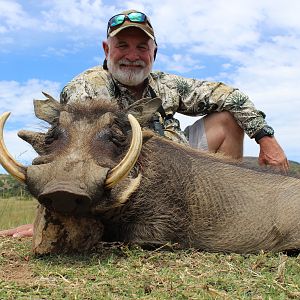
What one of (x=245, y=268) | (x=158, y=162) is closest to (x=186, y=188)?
(x=158, y=162)

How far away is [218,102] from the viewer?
19.3ft

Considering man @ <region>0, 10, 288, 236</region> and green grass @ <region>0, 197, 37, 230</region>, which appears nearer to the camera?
man @ <region>0, 10, 288, 236</region>

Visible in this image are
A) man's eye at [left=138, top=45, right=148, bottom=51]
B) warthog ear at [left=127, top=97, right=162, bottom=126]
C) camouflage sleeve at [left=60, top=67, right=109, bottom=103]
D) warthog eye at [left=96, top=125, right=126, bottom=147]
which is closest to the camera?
warthog eye at [left=96, top=125, right=126, bottom=147]

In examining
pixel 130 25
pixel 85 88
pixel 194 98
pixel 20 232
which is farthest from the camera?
pixel 194 98

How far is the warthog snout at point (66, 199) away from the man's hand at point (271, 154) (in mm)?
2783

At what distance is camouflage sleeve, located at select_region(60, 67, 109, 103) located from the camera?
5172 mm

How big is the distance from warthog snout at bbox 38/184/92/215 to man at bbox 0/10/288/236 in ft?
6.57

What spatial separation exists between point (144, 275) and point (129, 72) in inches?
115

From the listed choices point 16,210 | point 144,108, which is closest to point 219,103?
point 144,108

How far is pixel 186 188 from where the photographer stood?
164 inches

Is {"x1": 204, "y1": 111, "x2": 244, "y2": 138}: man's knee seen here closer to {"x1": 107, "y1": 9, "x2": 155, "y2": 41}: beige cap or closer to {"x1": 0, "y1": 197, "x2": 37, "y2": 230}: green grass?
{"x1": 107, "y1": 9, "x2": 155, "y2": 41}: beige cap

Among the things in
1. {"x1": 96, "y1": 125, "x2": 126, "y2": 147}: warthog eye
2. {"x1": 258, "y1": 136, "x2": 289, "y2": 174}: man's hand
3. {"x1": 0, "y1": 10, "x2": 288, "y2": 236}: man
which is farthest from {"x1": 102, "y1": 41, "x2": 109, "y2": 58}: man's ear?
{"x1": 96, "y1": 125, "x2": 126, "y2": 147}: warthog eye

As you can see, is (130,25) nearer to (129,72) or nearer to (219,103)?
(129,72)

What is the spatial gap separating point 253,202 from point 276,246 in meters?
0.36
